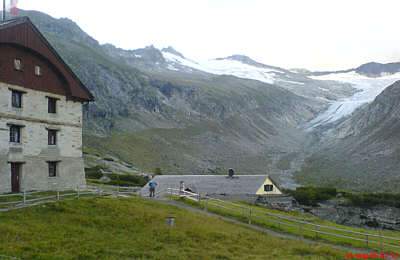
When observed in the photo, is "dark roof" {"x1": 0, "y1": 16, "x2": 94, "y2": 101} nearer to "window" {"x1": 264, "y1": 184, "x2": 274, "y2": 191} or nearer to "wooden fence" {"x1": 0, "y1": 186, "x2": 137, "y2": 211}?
"wooden fence" {"x1": 0, "y1": 186, "x2": 137, "y2": 211}

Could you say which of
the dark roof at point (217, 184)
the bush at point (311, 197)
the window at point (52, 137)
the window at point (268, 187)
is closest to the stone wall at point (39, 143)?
the window at point (52, 137)

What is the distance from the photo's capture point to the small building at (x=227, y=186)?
44.7 m

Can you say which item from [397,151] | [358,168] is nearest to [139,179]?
[358,168]

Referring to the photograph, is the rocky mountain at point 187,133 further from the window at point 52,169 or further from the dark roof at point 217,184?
the window at point 52,169

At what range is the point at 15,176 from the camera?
97.5 feet

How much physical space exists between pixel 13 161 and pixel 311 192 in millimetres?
45033

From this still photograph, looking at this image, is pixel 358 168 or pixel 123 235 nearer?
pixel 123 235

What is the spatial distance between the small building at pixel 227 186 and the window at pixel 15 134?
19271mm

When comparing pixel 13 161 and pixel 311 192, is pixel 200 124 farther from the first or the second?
pixel 13 161

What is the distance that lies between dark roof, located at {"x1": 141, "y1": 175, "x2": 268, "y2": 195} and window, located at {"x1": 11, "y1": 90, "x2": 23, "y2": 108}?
2144 centimetres

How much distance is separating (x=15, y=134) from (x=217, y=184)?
83.1 ft

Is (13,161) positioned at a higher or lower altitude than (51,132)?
lower

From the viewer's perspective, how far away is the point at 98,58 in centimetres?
17338

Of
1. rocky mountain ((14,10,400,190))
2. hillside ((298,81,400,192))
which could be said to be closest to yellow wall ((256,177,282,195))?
hillside ((298,81,400,192))
